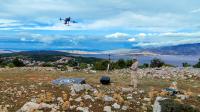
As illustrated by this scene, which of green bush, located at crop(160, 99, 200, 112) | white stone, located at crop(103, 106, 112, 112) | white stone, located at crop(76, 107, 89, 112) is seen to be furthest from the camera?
white stone, located at crop(103, 106, 112, 112)

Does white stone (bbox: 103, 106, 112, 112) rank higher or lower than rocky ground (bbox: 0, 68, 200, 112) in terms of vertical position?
lower

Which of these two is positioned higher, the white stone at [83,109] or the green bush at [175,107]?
the green bush at [175,107]

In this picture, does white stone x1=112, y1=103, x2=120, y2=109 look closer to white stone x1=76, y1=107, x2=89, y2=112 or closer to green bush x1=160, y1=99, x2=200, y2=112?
white stone x1=76, y1=107, x2=89, y2=112

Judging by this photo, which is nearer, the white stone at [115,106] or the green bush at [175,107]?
the green bush at [175,107]

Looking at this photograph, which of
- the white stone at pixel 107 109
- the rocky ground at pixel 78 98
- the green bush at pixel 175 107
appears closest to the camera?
the green bush at pixel 175 107

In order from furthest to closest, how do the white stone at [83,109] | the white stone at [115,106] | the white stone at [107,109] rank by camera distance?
the white stone at [115,106]
the white stone at [107,109]
the white stone at [83,109]

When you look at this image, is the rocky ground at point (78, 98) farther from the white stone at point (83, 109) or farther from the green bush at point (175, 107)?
the green bush at point (175, 107)

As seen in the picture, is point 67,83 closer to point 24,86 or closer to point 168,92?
point 24,86

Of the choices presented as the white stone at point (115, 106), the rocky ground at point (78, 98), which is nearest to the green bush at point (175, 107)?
the rocky ground at point (78, 98)

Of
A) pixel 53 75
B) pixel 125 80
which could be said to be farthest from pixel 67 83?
pixel 53 75

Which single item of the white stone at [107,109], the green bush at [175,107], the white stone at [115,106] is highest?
the green bush at [175,107]

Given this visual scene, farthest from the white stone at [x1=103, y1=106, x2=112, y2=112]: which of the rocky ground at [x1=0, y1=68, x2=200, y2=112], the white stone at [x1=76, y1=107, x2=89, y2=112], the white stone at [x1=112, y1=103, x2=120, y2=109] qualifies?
the white stone at [x1=76, y1=107, x2=89, y2=112]
